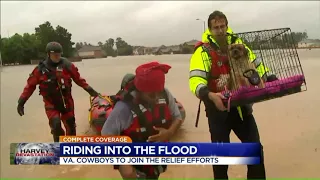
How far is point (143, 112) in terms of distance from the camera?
2205 mm

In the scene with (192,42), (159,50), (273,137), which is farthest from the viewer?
(273,137)

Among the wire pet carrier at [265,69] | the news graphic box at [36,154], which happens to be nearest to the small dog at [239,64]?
the wire pet carrier at [265,69]

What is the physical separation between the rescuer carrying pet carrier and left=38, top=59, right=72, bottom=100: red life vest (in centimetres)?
133

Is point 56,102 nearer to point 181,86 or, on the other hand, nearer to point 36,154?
point 36,154

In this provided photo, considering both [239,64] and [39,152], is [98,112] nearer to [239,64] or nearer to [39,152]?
[39,152]

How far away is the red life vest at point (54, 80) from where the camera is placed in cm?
309

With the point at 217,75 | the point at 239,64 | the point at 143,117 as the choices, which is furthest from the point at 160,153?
the point at 239,64

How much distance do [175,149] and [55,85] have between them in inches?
53.8

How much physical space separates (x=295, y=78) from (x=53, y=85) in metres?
1.93

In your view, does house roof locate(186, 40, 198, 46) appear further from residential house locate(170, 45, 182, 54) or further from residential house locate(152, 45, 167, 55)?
residential house locate(152, 45, 167, 55)

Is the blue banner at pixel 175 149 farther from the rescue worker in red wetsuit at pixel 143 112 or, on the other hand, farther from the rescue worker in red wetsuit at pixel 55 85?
the rescue worker in red wetsuit at pixel 55 85

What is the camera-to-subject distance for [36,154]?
8.05 ft

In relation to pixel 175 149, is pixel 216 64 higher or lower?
higher

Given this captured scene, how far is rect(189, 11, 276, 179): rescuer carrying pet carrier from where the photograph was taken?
2182mm
